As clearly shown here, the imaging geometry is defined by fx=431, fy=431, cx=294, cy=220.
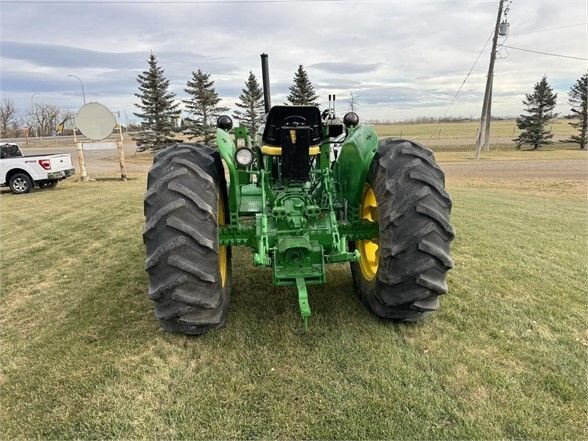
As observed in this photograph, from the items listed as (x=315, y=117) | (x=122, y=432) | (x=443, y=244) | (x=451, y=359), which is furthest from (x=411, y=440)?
(x=315, y=117)

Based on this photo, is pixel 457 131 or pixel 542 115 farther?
pixel 457 131

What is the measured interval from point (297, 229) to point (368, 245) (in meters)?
1.19

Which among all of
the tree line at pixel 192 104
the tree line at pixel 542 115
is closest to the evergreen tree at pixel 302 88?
the tree line at pixel 192 104

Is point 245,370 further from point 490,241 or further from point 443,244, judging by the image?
point 490,241

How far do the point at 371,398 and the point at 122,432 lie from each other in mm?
1517

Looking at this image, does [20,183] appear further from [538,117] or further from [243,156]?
[538,117]

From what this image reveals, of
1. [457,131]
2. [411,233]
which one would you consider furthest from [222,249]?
[457,131]

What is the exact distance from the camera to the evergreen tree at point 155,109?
34.9 m

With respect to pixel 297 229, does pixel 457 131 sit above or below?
below

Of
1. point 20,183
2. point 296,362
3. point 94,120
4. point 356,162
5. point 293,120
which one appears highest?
point 94,120

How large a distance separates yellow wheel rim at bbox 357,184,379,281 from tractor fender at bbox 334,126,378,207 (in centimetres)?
10

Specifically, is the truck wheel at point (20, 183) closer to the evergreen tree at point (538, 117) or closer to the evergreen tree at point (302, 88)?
the evergreen tree at point (302, 88)

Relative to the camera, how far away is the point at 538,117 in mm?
41281

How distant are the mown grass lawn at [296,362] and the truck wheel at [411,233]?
0.34 m
